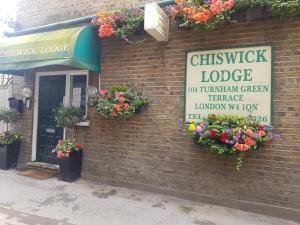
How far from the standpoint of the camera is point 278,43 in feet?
16.2

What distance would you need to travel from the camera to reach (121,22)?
6293mm

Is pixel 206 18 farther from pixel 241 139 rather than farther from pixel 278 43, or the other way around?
pixel 241 139

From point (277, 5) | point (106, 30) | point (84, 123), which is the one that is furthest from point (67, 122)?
point (277, 5)

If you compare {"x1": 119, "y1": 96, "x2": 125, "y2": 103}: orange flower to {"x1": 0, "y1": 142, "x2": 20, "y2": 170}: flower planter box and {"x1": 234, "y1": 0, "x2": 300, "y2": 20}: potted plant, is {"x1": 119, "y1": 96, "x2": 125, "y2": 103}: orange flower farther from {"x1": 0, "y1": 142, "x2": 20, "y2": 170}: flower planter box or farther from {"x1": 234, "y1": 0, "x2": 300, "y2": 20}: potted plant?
{"x1": 0, "y1": 142, "x2": 20, "y2": 170}: flower planter box

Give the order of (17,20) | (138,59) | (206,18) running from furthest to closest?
(17,20) → (138,59) → (206,18)

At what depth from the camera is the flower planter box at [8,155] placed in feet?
24.7

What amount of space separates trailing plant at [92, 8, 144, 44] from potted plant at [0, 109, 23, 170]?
327 centimetres

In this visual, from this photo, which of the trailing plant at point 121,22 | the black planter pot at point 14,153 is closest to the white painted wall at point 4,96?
the black planter pot at point 14,153

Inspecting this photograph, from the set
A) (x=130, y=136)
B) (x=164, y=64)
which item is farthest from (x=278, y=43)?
(x=130, y=136)

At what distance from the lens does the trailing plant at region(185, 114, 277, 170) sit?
4.69 metres

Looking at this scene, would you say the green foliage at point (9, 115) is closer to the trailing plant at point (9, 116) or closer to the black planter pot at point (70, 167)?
the trailing plant at point (9, 116)

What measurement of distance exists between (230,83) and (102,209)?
2.95 meters

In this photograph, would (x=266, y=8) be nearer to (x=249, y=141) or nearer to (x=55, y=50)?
(x=249, y=141)

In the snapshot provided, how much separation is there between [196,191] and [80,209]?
199cm
